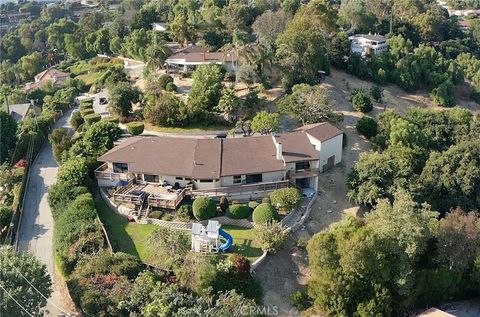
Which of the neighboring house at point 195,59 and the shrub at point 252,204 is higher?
the neighboring house at point 195,59

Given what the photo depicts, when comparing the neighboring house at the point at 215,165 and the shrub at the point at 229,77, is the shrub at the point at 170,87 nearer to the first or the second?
the shrub at the point at 229,77

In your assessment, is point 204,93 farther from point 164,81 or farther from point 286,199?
point 286,199

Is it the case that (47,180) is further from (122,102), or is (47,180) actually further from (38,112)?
(38,112)

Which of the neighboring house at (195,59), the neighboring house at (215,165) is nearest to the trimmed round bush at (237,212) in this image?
the neighboring house at (215,165)

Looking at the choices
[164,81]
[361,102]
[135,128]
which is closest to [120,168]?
[135,128]

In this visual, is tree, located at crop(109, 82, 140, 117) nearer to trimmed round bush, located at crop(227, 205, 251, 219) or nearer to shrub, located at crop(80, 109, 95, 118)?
shrub, located at crop(80, 109, 95, 118)
